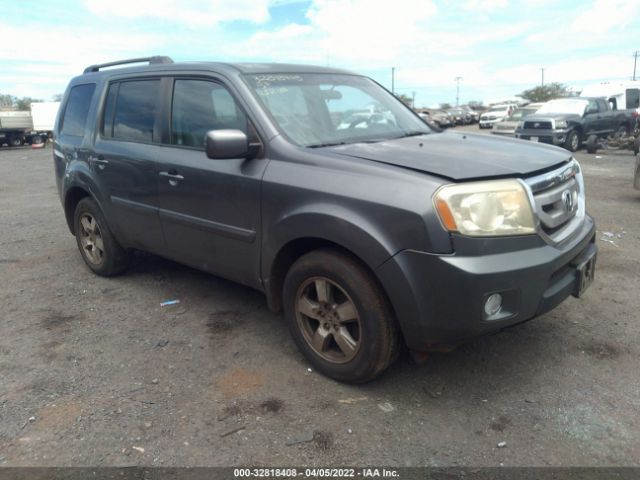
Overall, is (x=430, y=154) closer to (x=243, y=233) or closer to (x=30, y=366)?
(x=243, y=233)

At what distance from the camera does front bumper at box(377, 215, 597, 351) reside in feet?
8.11

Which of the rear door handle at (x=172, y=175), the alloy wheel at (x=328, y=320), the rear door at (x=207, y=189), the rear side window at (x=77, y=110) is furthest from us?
the rear side window at (x=77, y=110)

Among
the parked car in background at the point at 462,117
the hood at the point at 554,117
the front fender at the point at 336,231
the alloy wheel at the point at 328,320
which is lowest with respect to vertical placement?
the alloy wheel at the point at 328,320

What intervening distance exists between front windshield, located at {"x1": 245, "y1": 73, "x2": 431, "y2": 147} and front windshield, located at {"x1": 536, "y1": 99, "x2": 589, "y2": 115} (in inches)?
603

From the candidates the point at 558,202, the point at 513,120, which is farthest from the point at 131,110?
the point at 513,120

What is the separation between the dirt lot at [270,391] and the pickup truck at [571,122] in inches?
511

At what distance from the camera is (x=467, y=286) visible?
246cm

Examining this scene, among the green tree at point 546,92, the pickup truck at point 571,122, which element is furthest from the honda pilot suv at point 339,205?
the green tree at point 546,92

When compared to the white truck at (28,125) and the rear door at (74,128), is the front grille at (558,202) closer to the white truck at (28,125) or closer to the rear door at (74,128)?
the rear door at (74,128)

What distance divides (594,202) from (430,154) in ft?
20.6

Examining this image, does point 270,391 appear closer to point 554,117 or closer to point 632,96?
point 554,117

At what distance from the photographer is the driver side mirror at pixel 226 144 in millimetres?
3025

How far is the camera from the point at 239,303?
171 inches

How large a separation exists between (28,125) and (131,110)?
29.4 meters
